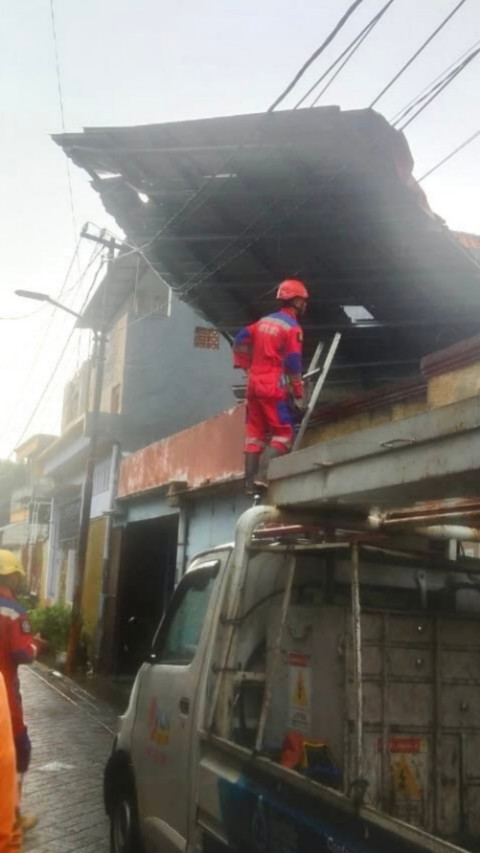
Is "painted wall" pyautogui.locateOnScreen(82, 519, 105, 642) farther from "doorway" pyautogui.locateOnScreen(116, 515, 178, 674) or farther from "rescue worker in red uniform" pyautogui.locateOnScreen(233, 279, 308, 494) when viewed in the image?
"rescue worker in red uniform" pyautogui.locateOnScreen(233, 279, 308, 494)

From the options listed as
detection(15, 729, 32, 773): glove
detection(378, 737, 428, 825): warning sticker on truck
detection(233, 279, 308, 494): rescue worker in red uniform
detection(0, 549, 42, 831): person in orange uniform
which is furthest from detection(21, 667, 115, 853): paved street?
detection(378, 737, 428, 825): warning sticker on truck

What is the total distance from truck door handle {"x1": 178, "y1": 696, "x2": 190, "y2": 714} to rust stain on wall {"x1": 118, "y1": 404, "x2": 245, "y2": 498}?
641cm

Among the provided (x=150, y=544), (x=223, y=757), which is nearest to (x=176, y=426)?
(x=150, y=544)

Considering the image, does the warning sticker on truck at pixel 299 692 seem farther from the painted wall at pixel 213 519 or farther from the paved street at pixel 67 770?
the painted wall at pixel 213 519

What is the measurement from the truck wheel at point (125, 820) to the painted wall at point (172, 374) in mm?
14182

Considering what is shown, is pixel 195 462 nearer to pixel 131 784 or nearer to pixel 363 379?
pixel 363 379

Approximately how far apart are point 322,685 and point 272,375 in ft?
11.4

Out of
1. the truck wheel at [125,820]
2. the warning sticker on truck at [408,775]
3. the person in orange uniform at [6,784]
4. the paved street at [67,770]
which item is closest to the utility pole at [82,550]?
the paved street at [67,770]

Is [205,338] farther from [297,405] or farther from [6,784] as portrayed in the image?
[6,784]

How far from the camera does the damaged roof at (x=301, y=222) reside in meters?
7.76

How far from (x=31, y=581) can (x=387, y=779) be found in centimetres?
3153

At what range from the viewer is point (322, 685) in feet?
12.3

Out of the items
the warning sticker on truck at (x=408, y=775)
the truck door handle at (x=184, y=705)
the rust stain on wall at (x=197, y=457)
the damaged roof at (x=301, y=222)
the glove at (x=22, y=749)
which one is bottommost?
the glove at (x=22, y=749)

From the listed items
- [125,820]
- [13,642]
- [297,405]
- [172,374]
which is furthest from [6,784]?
[172,374]
